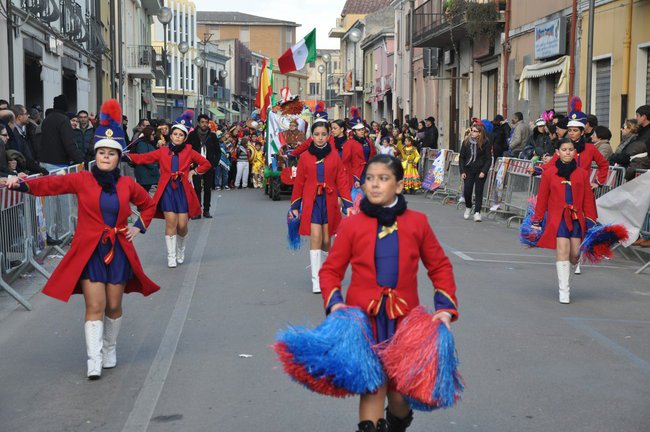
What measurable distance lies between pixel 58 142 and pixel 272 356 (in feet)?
29.5

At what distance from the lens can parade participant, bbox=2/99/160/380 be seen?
675cm

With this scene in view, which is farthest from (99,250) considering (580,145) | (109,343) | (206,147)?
(206,147)

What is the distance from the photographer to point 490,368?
6965 mm

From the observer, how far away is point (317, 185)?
34.6ft

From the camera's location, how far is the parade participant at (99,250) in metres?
6.75

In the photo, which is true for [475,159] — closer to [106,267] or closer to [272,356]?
[272,356]

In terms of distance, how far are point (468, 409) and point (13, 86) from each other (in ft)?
55.5

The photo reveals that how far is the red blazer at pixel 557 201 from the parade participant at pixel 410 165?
16.6 metres

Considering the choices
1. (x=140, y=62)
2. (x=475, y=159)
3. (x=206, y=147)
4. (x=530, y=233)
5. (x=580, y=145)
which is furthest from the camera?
(x=140, y=62)

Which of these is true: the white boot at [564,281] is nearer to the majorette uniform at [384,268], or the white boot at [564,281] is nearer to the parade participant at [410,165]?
the majorette uniform at [384,268]

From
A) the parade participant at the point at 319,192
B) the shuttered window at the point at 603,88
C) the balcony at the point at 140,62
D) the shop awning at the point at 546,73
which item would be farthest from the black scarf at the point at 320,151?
the balcony at the point at 140,62

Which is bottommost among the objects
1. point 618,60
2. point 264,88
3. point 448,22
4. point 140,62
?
point 264,88

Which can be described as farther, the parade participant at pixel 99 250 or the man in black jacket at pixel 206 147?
the man in black jacket at pixel 206 147

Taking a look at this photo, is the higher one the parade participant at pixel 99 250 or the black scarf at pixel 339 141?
the black scarf at pixel 339 141
